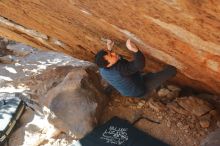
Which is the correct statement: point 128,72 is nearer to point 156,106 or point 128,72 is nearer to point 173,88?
point 156,106

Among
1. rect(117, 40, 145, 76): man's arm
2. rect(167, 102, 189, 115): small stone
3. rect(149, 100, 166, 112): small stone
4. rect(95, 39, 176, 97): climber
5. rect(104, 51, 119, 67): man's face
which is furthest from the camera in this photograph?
rect(149, 100, 166, 112): small stone

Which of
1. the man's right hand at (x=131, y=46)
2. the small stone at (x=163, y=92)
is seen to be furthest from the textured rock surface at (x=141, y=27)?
the small stone at (x=163, y=92)

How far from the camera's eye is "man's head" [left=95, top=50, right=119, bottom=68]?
16.6 ft

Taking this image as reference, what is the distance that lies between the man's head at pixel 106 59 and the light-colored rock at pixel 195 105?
1650 millimetres

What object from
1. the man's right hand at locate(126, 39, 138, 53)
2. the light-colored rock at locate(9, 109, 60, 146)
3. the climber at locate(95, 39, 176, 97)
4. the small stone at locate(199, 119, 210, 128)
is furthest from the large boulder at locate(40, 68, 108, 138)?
the man's right hand at locate(126, 39, 138, 53)

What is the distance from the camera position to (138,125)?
247 inches

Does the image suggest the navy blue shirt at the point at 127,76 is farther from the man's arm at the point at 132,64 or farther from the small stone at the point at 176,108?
the small stone at the point at 176,108

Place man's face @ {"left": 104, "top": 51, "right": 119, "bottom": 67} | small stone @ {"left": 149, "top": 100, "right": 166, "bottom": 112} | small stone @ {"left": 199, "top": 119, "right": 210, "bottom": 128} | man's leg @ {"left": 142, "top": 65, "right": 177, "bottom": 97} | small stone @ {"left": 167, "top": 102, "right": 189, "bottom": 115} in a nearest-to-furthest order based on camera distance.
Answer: man's face @ {"left": 104, "top": 51, "right": 119, "bottom": 67} → man's leg @ {"left": 142, "top": 65, "right": 177, "bottom": 97} → small stone @ {"left": 199, "top": 119, "right": 210, "bottom": 128} → small stone @ {"left": 167, "top": 102, "right": 189, "bottom": 115} → small stone @ {"left": 149, "top": 100, "right": 166, "bottom": 112}

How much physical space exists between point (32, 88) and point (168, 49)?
444cm

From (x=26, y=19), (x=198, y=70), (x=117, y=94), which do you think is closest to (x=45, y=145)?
(x=117, y=94)

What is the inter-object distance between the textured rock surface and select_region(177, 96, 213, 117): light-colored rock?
23cm

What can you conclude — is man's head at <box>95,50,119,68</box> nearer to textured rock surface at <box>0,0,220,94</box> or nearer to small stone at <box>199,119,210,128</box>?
textured rock surface at <box>0,0,220,94</box>

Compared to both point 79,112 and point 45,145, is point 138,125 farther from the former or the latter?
point 45,145

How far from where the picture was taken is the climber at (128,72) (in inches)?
196
